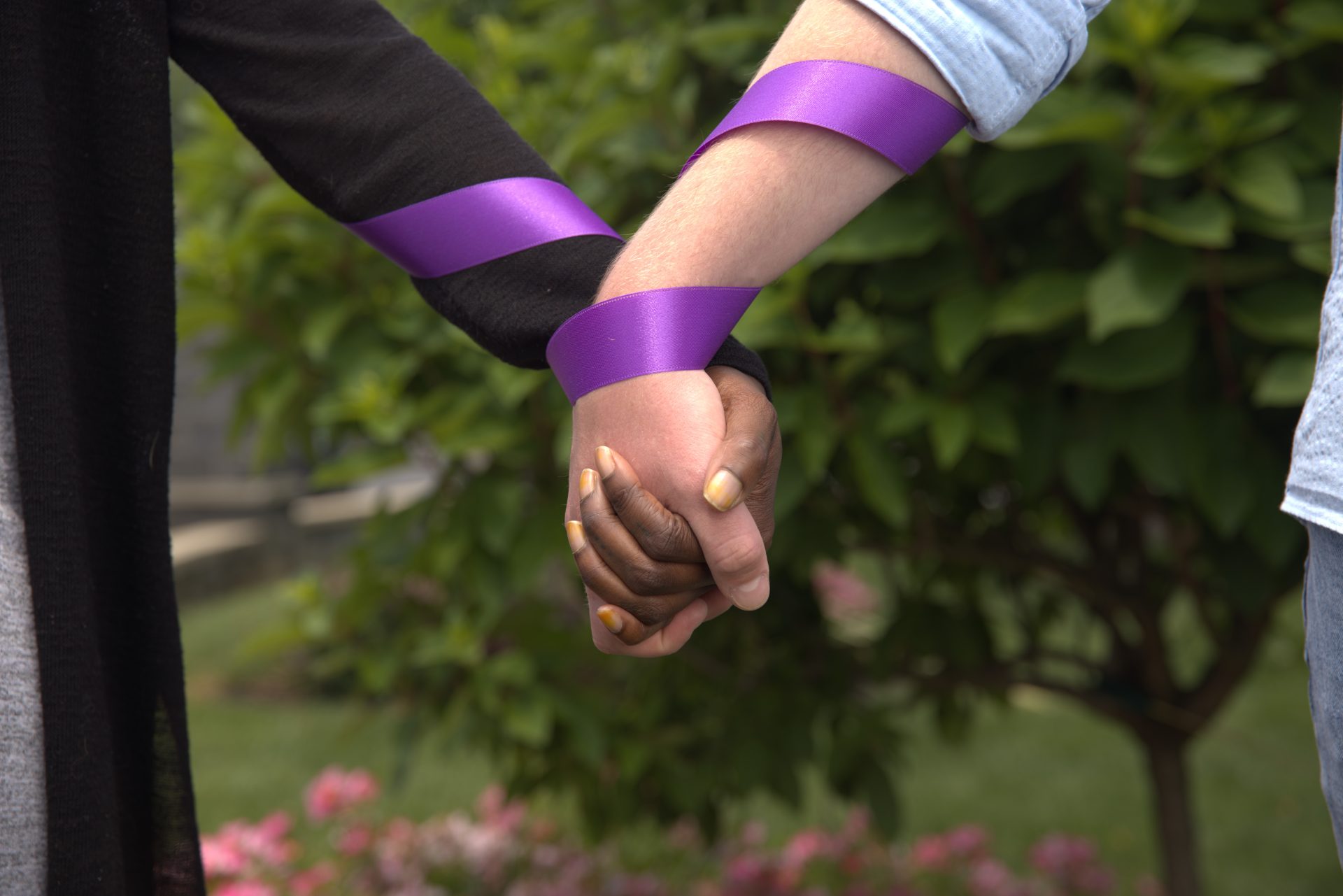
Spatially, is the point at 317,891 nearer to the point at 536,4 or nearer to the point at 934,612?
the point at 934,612

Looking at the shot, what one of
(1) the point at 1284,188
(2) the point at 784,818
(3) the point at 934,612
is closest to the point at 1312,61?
(1) the point at 1284,188

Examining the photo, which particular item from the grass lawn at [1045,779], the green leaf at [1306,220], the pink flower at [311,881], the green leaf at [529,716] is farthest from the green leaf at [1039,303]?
the pink flower at [311,881]

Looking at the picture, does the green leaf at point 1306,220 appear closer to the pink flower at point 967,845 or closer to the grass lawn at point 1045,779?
the grass lawn at point 1045,779

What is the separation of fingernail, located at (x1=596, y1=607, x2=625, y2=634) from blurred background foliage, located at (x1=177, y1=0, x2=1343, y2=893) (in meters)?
0.79

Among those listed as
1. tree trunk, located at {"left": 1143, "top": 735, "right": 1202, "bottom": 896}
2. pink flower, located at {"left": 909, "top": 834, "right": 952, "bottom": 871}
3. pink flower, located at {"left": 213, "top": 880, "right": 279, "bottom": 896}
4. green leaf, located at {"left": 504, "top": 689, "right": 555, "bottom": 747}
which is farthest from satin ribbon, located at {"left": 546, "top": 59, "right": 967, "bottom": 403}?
pink flower, located at {"left": 909, "top": 834, "right": 952, "bottom": 871}

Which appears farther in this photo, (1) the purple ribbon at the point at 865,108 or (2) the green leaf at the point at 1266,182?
(2) the green leaf at the point at 1266,182

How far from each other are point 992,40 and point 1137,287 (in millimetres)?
759

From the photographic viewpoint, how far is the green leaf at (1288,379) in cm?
153

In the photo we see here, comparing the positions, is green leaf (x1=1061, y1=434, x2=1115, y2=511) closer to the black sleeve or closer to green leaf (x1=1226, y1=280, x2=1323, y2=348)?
green leaf (x1=1226, y1=280, x2=1323, y2=348)

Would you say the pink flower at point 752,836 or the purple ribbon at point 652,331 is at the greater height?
the purple ribbon at point 652,331

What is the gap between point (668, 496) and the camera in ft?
3.17

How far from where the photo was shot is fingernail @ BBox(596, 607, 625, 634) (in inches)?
38.9

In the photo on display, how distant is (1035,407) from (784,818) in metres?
2.83

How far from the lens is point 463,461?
225 centimetres
